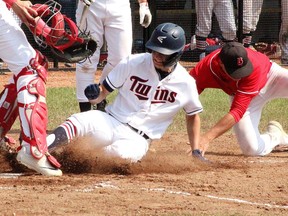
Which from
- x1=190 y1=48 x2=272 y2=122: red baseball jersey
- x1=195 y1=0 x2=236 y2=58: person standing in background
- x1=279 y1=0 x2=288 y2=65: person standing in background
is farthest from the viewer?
x1=279 y1=0 x2=288 y2=65: person standing in background

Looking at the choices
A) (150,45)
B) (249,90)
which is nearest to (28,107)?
(150,45)

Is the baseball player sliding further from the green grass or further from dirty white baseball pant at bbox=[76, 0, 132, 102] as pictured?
the green grass

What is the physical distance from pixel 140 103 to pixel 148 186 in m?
0.96

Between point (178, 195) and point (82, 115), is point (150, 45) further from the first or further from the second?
point (178, 195)

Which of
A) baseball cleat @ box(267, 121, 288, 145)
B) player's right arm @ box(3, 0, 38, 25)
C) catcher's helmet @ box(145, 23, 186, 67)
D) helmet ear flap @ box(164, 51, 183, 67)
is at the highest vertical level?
player's right arm @ box(3, 0, 38, 25)

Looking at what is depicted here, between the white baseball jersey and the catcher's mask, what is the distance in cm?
47

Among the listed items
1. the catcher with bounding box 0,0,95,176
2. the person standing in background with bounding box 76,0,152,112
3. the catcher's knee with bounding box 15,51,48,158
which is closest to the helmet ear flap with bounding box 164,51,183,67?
the catcher with bounding box 0,0,95,176

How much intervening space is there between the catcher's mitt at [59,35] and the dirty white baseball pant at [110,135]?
476 mm

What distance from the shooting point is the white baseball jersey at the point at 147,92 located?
22.2 feet

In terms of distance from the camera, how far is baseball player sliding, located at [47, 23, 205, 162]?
6.62 metres

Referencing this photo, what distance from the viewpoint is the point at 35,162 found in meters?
6.17

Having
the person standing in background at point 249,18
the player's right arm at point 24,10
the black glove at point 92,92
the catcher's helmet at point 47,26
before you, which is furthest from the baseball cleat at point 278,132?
the person standing in background at point 249,18

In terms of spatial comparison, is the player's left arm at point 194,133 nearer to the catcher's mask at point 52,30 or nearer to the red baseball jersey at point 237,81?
the red baseball jersey at point 237,81

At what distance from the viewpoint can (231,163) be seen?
7371 mm
